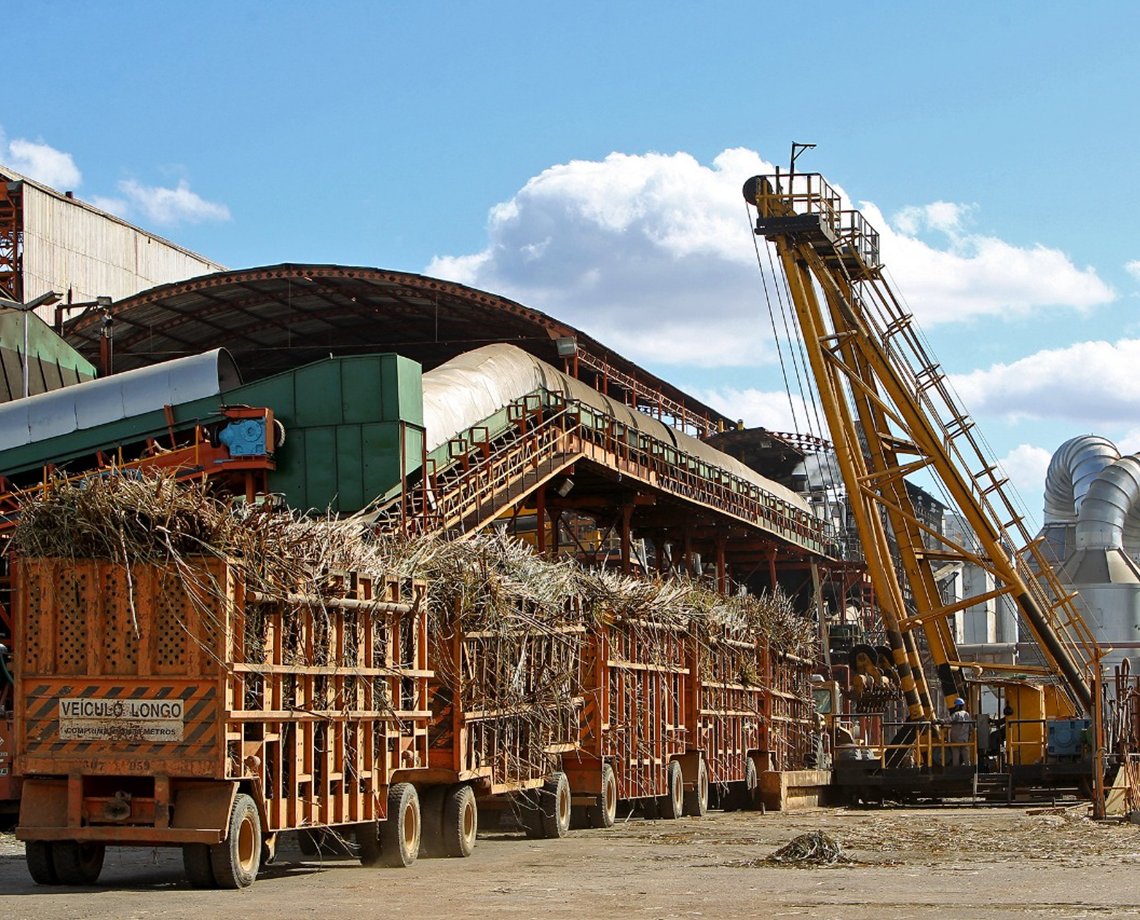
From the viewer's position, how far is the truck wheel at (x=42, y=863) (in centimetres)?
1591

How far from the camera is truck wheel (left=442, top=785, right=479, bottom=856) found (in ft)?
63.7

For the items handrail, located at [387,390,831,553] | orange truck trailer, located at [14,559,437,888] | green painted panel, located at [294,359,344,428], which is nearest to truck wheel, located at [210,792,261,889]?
orange truck trailer, located at [14,559,437,888]

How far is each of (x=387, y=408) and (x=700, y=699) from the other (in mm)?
7938

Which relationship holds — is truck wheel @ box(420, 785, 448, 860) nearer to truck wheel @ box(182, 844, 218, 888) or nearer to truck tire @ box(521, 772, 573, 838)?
truck tire @ box(521, 772, 573, 838)

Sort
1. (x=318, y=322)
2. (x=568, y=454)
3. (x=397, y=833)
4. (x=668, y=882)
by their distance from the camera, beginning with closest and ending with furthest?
(x=668, y=882) < (x=397, y=833) < (x=568, y=454) < (x=318, y=322)

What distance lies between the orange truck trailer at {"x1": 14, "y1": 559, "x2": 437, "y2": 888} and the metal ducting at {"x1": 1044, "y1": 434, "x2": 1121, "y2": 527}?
7218cm

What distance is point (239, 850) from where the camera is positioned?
15.5 metres

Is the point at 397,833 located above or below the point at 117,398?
below

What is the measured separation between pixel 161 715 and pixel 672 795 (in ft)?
47.2

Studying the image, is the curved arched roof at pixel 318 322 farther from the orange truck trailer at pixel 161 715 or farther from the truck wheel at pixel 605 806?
the orange truck trailer at pixel 161 715

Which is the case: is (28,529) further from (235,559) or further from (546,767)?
(546,767)

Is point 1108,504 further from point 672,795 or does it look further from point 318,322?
point 672,795

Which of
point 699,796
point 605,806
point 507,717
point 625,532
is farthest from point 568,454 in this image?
point 507,717

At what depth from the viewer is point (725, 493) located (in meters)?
51.4
